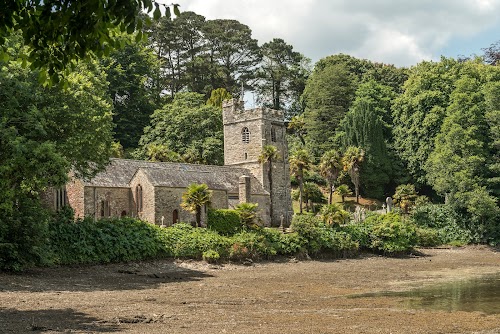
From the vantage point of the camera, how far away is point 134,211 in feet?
150

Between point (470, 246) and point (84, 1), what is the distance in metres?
44.4

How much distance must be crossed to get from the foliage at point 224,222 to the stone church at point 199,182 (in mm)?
1073

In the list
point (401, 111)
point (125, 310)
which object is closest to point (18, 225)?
point (125, 310)

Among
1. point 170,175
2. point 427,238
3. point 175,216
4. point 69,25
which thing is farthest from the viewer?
point 427,238

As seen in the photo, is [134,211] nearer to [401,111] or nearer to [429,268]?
[429,268]

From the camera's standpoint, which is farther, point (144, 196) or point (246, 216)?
point (144, 196)

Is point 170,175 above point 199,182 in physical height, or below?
above

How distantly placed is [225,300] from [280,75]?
6567cm

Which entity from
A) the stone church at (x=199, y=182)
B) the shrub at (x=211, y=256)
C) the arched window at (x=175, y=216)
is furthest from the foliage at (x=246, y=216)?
the arched window at (x=175, y=216)

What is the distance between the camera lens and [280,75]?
8350 cm

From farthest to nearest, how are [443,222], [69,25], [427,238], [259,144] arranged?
[259,144] < [443,222] < [427,238] < [69,25]

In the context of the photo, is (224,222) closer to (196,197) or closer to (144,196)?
(196,197)

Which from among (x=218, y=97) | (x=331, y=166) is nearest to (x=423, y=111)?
(x=331, y=166)

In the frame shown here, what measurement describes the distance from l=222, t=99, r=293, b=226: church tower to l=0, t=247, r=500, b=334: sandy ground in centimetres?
2053
